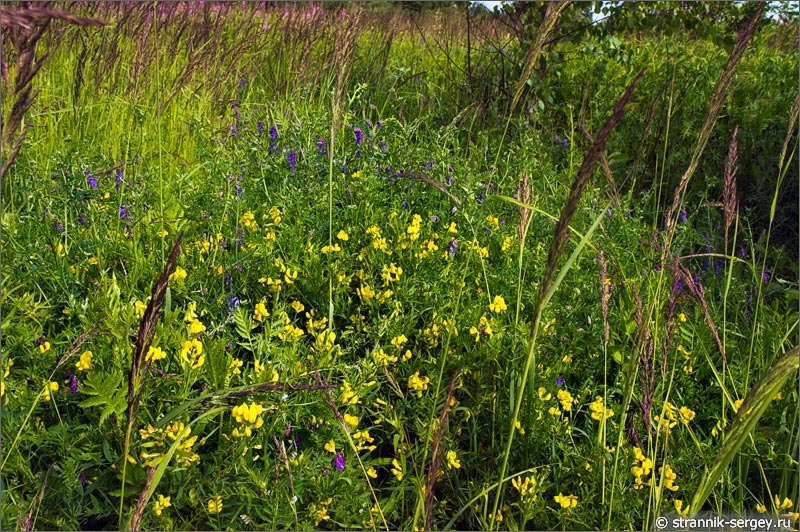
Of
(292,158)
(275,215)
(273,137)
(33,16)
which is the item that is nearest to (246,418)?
(33,16)

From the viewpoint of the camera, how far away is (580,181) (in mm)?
920

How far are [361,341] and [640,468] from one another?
0.82m

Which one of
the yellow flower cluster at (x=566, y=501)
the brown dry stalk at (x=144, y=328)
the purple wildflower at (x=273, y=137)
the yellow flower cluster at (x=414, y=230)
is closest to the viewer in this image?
the brown dry stalk at (x=144, y=328)

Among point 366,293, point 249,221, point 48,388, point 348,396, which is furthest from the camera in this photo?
point 249,221

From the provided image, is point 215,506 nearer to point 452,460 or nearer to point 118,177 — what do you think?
point 452,460

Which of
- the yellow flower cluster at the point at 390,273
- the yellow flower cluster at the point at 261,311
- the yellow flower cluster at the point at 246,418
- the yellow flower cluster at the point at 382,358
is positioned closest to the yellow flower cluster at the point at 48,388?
the yellow flower cluster at the point at 246,418

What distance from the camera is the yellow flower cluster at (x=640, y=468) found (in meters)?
1.63

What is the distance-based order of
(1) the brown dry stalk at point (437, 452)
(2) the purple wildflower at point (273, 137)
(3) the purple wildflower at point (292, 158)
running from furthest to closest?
(2) the purple wildflower at point (273, 137)
(3) the purple wildflower at point (292, 158)
(1) the brown dry stalk at point (437, 452)

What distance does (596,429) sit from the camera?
1865 mm

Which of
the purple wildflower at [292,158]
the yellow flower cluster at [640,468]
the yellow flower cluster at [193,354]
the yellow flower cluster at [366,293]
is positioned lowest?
the yellow flower cluster at [640,468]

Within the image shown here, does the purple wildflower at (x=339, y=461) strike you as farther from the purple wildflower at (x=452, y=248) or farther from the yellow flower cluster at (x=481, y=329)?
the purple wildflower at (x=452, y=248)

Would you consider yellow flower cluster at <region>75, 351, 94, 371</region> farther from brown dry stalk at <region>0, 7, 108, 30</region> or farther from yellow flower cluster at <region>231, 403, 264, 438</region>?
brown dry stalk at <region>0, 7, 108, 30</region>

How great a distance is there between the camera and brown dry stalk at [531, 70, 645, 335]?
893 millimetres

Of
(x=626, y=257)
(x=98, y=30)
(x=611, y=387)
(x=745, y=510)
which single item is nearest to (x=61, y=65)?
(x=98, y=30)
